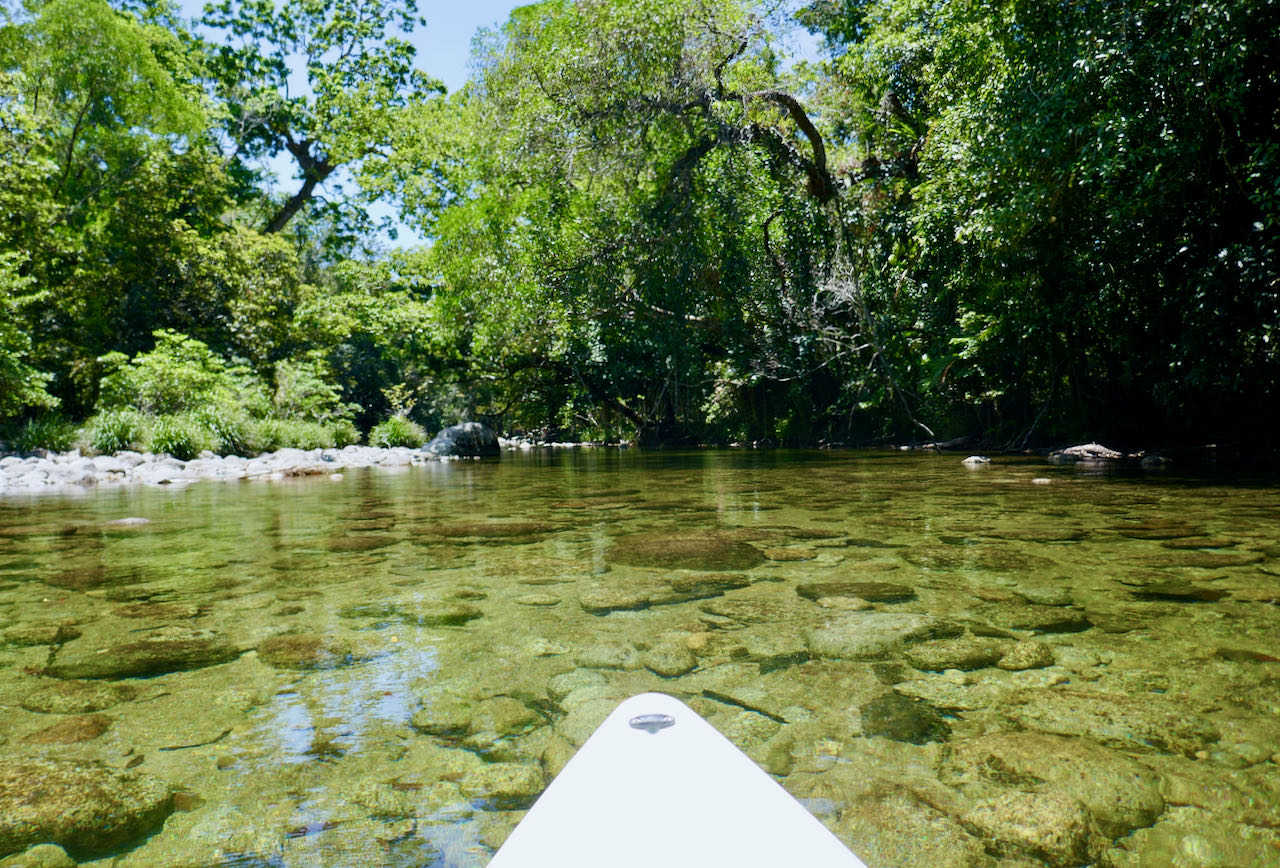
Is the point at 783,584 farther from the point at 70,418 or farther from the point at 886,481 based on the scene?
the point at 70,418

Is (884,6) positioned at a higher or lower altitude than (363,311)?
higher

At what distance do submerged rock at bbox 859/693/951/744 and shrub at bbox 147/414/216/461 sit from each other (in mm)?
13496

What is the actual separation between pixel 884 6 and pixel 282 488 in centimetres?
1283

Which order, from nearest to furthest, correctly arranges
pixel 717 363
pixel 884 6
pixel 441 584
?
pixel 441 584 < pixel 884 6 < pixel 717 363

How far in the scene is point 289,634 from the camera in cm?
246

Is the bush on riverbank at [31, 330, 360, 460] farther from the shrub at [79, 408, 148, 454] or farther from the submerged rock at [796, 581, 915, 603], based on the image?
the submerged rock at [796, 581, 915, 603]

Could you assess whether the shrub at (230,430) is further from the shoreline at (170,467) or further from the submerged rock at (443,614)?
the submerged rock at (443,614)

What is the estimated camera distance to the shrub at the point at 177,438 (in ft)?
40.4

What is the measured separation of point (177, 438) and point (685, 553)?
1187 cm

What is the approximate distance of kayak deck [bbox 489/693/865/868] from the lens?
795mm

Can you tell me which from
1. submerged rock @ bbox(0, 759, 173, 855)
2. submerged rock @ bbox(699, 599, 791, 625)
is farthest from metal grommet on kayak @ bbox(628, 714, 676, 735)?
submerged rock @ bbox(699, 599, 791, 625)

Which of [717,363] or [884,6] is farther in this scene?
[717,363]

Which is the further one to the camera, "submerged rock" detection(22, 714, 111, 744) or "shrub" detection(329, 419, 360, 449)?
"shrub" detection(329, 419, 360, 449)

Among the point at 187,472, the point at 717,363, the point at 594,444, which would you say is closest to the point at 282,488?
the point at 187,472
